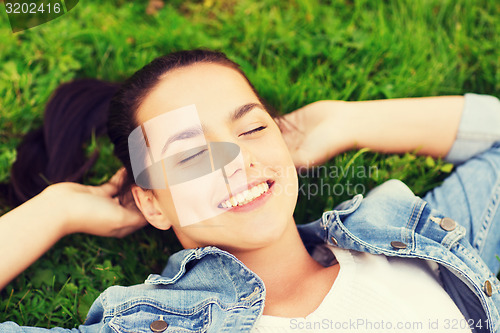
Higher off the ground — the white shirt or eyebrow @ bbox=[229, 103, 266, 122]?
eyebrow @ bbox=[229, 103, 266, 122]

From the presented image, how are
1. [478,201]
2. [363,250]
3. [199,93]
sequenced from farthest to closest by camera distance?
1. [478,201]
2. [363,250]
3. [199,93]

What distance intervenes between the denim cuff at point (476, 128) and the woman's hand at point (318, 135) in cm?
68

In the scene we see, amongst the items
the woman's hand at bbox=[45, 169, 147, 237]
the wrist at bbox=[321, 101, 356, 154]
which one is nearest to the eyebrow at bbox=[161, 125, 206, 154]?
the woman's hand at bbox=[45, 169, 147, 237]

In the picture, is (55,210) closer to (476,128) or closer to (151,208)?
(151,208)

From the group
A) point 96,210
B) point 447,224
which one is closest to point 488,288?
point 447,224

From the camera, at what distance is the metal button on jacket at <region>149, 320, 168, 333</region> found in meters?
2.06

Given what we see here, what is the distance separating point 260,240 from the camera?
2.05 metres

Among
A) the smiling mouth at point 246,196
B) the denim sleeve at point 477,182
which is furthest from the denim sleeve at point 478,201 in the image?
the smiling mouth at point 246,196

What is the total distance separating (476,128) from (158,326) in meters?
2.11

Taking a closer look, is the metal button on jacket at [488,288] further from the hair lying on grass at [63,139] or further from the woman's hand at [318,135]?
the hair lying on grass at [63,139]

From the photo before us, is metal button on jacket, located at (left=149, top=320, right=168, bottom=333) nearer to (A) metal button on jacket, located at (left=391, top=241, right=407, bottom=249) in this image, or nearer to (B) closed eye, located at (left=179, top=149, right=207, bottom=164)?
(B) closed eye, located at (left=179, top=149, right=207, bottom=164)

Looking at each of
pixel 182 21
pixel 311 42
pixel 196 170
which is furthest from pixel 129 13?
pixel 196 170

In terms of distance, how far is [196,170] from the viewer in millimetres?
2031

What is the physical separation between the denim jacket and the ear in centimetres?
17
